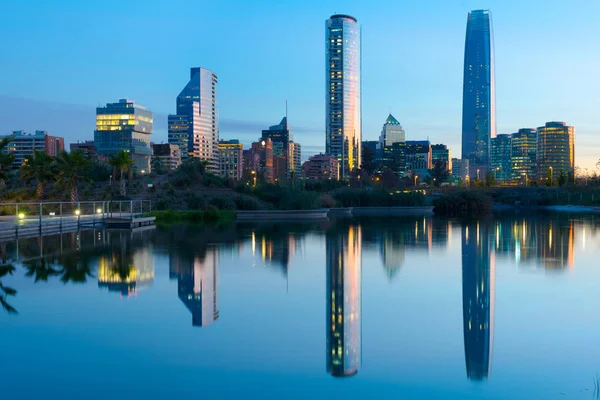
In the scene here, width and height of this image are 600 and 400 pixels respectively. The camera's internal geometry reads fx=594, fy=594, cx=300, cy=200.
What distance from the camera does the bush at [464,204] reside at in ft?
211

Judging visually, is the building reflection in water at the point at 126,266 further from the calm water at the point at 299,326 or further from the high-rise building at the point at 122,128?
the high-rise building at the point at 122,128

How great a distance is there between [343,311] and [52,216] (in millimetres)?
27047

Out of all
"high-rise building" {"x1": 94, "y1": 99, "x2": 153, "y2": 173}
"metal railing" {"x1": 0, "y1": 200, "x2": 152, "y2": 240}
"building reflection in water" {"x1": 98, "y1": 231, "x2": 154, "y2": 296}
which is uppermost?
"high-rise building" {"x1": 94, "y1": 99, "x2": 153, "y2": 173}

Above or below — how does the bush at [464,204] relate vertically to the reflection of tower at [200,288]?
above

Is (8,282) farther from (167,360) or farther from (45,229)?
(45,229)

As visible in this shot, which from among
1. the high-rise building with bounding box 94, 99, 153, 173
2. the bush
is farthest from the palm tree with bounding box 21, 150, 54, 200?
the high-rise building with bounding box 94, 99, 153, 173

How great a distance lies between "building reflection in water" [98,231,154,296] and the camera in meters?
14.8

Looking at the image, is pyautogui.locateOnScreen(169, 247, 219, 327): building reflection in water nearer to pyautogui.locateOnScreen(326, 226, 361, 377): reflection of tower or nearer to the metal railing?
pyautogui.locateOnScreen(326, 226, 361, 377): reflection of tower

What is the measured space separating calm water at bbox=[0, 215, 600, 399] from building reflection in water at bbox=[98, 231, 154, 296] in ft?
0.31

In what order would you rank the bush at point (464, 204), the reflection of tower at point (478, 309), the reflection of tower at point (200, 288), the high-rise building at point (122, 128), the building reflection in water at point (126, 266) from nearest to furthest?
the reflection of tower at point (478, 309) < the reflection of tower at point (200, 288) < the building reflection in water at point (126, 266) < the bush at point (464, 204) < the high-rise building at point (122, 128)

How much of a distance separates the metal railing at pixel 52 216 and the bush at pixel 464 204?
112ft

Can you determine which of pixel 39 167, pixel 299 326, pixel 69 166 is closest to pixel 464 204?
pixel 69 166

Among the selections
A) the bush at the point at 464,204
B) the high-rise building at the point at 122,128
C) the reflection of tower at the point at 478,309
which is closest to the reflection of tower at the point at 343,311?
the reflection of tower at the point at 478,309

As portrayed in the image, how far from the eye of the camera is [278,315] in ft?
38.4
